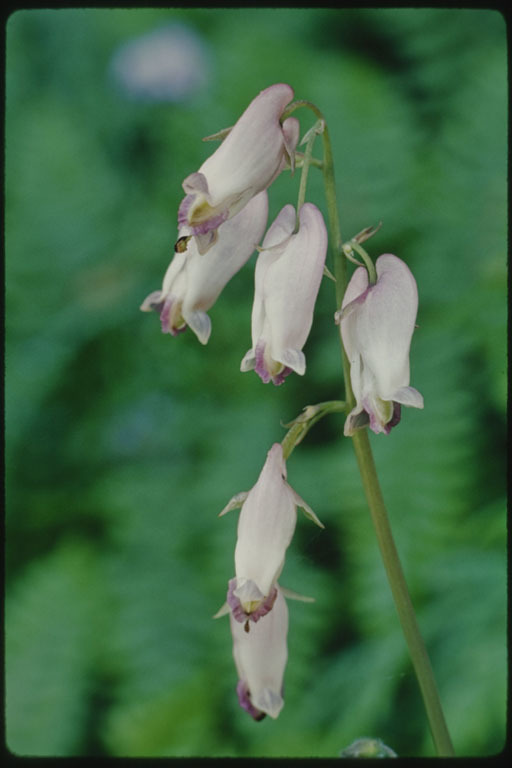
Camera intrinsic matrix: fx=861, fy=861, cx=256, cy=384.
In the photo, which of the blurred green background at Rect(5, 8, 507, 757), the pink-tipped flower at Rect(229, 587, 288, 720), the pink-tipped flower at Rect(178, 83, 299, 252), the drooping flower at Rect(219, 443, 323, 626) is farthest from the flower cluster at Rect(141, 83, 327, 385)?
the blurred green background at Rect(5, 8, 507, 757)

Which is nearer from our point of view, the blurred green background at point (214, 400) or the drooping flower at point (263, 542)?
the drooping flower at point (263, 542)

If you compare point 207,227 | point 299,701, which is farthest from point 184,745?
point 207,227

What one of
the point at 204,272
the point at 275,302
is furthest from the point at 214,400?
the point at 275,302

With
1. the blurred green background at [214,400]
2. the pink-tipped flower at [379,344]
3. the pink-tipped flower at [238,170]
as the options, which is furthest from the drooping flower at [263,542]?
the blurred green background at [214,400]

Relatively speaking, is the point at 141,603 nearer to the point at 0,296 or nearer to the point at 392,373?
the point at 0,296

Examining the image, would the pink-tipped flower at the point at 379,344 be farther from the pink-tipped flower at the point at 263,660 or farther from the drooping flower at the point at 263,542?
the pink-tipped flower at the point at 263,660

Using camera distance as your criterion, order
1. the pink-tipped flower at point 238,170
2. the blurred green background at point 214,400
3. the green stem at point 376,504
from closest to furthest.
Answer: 1. the pink-tipped flower at point 238,170
2. the green stem at point 376,504
3. the blurred green background at point 214,400

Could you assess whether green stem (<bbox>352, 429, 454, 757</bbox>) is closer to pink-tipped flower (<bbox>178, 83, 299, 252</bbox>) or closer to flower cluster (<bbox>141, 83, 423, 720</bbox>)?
flower cluster (<bbox>141, 83, 423, 720</bbox>)

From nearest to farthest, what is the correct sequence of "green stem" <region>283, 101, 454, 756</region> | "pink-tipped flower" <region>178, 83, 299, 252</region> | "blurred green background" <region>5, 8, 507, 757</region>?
"pink-tipped flower" <region>178, 83, 299, 252</region>, "green stem" <region>283, 101, 454, 756</region>, "blurred green background" <region>5, 8, 507, 757</region>
